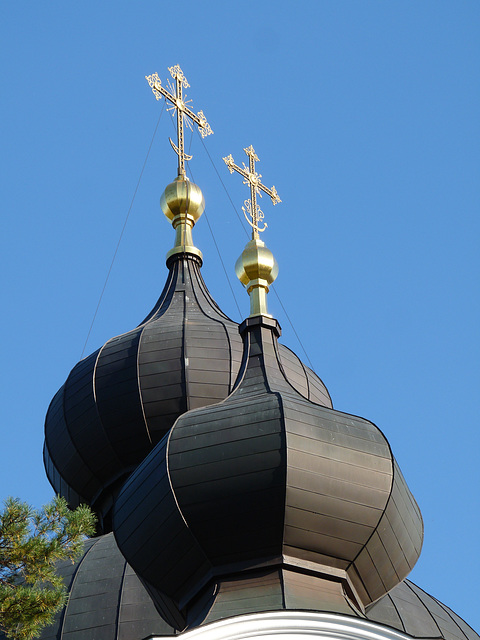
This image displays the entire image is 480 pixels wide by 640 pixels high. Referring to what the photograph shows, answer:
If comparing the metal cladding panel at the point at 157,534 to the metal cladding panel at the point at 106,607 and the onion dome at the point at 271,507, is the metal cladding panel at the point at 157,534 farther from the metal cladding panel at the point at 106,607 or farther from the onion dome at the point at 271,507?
the metal cladding panel at the point at 106,607

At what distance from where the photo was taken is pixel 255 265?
15.9 m

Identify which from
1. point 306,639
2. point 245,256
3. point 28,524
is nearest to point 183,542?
point 306,639

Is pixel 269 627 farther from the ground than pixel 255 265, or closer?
closer

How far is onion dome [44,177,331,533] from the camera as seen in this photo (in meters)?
17.0

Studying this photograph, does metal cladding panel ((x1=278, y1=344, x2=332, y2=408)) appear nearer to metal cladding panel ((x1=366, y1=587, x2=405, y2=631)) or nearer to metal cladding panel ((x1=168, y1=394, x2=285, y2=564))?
metal cladding panel ((x1=366, y1=587, x2=405, y2=631))

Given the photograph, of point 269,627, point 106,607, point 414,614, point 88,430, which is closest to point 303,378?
point 88,430

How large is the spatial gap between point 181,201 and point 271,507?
7.54 metres

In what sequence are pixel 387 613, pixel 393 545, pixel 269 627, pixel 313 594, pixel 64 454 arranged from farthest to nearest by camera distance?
pixel 64 454, pixel 387 613, pixel 393 545, pixel 313 594, pixel 269 627

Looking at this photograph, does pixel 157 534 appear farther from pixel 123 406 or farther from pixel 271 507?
pixel 123 406

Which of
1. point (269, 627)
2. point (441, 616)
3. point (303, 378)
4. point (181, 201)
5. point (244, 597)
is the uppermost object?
point (181, 201)

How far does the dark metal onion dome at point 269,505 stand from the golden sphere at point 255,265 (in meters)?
2.28

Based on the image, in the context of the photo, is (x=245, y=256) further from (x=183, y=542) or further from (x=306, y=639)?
(x=306, y=639)

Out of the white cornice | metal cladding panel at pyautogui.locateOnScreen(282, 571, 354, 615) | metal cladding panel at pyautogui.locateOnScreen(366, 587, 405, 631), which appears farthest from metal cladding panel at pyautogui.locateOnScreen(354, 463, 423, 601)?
metal cladding panel at pyautogui.locateOnScreen(366, 587, 405, 631)

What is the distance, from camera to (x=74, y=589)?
51.2 feet
